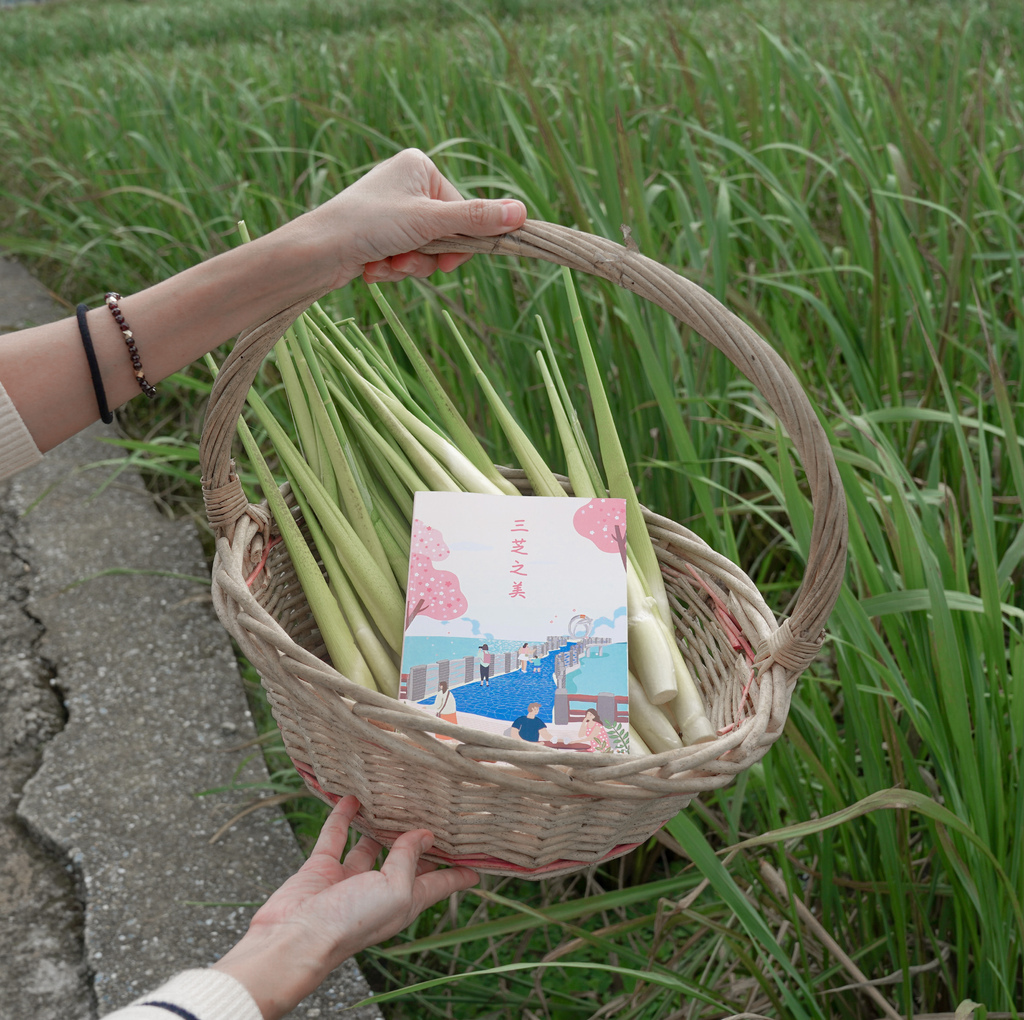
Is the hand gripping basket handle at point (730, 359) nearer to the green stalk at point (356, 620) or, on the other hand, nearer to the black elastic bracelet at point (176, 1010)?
the green stalk at point (356, 620)

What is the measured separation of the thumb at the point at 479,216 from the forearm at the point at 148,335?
0.34 ft

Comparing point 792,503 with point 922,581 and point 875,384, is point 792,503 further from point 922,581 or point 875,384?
point 875,384

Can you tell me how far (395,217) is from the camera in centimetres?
72

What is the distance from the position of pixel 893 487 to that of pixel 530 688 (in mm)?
379

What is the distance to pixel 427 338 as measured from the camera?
1.53 metres

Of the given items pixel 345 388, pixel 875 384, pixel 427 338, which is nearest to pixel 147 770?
pixel 345 388

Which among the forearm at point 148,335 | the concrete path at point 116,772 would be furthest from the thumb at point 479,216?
the concrete path at point 116,772

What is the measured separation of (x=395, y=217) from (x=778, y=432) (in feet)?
1.43

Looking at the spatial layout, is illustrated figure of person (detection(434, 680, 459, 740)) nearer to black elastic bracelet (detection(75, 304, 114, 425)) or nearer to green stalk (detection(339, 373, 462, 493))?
green stalk (detection(339, 373, 462, 493))

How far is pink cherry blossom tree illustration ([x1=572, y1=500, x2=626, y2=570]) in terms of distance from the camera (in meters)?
0.82

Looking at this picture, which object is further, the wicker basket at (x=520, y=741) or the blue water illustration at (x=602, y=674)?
the blue water illustration at (x=602, y=674)

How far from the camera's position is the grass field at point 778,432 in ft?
2.44

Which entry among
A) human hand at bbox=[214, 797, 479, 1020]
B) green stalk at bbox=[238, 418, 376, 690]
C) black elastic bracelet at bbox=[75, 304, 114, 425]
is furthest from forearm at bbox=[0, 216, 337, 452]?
human hand at bbox=[214, 797, 479, 1020]

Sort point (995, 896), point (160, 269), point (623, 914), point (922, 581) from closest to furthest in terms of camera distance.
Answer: point (995, 896) → point (922, 581) → point (623, 914) → point (160, 269)
